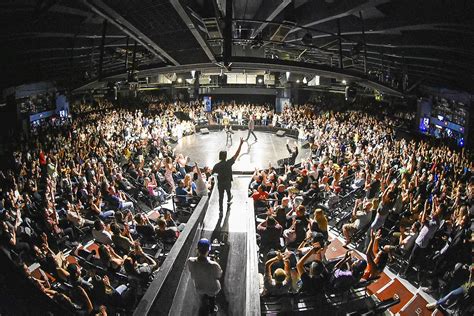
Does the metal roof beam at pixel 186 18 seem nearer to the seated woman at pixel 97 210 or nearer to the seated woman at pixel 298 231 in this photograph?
the seated woman at pixel 298 231

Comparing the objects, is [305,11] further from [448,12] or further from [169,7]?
[169,7]

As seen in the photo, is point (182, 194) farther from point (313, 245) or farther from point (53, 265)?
point (313, 245)

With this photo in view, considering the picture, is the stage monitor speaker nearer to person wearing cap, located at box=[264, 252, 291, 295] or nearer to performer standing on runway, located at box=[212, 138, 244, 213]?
performer standing on runway, located at box=[212, 138, 244, 213]

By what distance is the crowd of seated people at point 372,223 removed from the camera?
497 cm

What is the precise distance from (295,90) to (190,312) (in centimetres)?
2569

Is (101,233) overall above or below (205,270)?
A: below

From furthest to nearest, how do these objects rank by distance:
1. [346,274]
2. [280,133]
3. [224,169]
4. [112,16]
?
[280,133] < [224,169] < [346,274] < [112,16]

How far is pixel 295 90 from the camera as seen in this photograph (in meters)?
27.9

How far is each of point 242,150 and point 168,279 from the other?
12863 mm

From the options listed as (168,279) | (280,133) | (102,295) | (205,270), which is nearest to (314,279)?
(205,270)

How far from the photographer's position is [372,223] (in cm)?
693

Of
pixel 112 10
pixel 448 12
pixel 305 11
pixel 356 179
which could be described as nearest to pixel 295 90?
pixel 356 179

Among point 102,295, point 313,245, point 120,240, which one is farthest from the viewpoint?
point 120,240

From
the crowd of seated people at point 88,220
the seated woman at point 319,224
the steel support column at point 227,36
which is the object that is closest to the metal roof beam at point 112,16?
the steel support column at point 227,36
